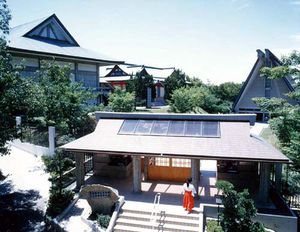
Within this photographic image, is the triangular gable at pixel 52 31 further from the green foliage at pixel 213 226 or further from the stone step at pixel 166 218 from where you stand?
the green foliage at pixel 213 226

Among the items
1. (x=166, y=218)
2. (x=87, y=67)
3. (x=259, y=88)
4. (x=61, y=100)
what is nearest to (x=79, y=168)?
(x=166, y=218)

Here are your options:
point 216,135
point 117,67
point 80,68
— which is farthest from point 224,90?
point 216,135

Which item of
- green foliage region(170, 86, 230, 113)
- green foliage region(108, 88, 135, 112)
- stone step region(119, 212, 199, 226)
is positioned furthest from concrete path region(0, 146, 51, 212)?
green foliage region(170, 86, 230, 113)

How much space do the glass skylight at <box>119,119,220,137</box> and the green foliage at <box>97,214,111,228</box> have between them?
5013mm

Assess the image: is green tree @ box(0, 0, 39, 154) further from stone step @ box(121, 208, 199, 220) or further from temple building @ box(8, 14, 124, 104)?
temple building @ box(8, 14, 124, 104)

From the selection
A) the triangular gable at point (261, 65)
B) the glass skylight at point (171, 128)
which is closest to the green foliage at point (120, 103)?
the triangular gable at point (261, 65)

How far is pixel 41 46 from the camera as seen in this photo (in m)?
29.3

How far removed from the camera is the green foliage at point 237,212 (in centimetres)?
1083

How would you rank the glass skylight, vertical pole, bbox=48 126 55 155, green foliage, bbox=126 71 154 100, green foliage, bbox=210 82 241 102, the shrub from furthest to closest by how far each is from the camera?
1. green foliage, bbox=210 82 241 102
2. green foliage, bbox=126 71 154 100
3. vertical pole, bbox=48 126 55 155
4. the glass skylight
5. the shrub

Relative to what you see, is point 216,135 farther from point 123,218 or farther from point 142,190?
point 123,218

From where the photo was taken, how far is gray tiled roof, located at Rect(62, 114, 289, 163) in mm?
13258

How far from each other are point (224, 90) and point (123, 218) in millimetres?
53015

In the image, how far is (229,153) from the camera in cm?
1338

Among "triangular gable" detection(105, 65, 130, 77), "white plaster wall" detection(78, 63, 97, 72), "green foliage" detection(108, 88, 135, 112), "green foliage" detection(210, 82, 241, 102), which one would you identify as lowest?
"green foliage" detection(108, 88, 135, 112)
